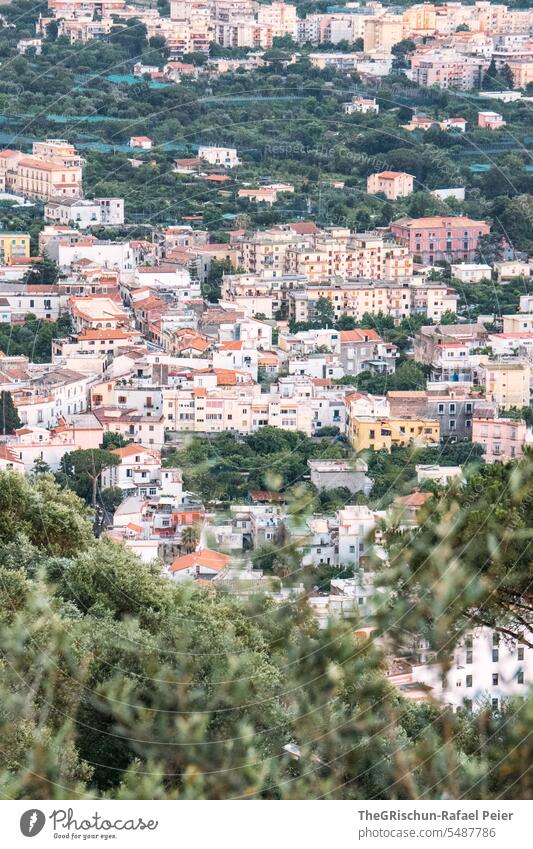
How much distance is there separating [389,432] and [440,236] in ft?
28.2

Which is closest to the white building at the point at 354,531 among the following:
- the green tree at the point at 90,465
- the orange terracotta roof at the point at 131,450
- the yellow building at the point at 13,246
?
the orange terracotta roof at the point at 131,450

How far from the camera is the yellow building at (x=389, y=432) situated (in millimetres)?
4289

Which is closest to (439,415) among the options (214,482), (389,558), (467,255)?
(214,482)

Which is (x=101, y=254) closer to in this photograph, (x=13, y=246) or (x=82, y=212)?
(x=82, y=212)

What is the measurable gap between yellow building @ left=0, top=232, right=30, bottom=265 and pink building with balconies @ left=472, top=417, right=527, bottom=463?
7.52 m

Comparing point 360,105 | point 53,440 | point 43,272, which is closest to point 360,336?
point 360,105

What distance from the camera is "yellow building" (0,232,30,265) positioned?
12617 mm

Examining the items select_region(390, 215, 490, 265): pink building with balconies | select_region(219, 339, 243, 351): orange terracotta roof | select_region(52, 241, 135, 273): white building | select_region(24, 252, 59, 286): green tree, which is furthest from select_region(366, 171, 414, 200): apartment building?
select_region(24, 252, 59, 286): green tree

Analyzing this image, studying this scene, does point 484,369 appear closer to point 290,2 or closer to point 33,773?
point 33,773

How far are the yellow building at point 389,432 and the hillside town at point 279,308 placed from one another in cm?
2

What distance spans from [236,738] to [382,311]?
25.4ft

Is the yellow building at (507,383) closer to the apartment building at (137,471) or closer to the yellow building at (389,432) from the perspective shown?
the apartment building at (137,471)

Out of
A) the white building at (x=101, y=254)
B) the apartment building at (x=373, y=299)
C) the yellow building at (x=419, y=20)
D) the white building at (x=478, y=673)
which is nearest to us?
the white building at (x=478, y=673)

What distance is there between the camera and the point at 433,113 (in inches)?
440
